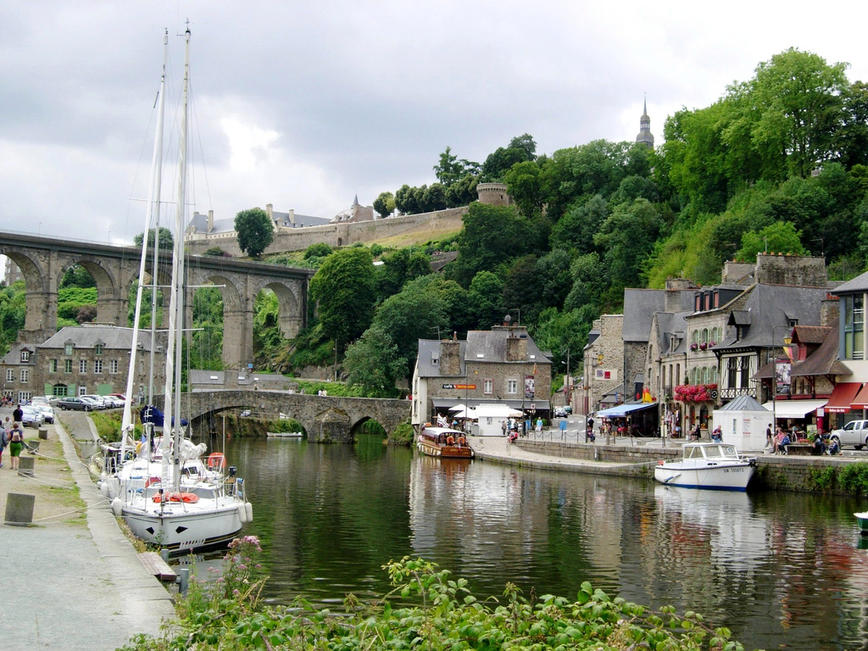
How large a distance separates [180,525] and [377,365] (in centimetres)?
4681

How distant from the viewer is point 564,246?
79000 mm

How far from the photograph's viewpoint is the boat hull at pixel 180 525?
62.8 ft

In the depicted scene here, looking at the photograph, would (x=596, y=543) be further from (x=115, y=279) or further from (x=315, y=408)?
(x=115, y=279)

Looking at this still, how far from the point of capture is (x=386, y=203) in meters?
142

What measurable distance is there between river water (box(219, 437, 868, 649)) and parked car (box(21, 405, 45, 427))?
10.3 metres

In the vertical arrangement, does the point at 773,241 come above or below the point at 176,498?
above

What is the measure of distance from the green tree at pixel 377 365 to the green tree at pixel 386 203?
7656cm

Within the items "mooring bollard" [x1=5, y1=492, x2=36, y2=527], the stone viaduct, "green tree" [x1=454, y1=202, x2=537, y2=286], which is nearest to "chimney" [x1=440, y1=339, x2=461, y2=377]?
the stone viaduct

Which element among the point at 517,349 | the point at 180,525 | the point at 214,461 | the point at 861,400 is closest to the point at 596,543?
the point at 180,525

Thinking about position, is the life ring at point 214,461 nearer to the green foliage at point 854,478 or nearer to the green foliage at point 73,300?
the green foliage at point 854,478

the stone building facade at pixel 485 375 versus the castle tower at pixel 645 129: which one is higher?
the castle tower at pixel 645 129

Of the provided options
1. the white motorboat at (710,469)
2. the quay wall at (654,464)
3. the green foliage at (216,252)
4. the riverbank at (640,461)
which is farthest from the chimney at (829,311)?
the green foliage at (216,252)

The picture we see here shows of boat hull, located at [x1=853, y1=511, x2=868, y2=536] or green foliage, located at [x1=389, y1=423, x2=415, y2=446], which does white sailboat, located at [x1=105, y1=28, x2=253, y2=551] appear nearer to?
boat hull, located at [x1=853, y1=511, x2=868, y2=536]

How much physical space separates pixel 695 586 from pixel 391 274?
71.1 metres
